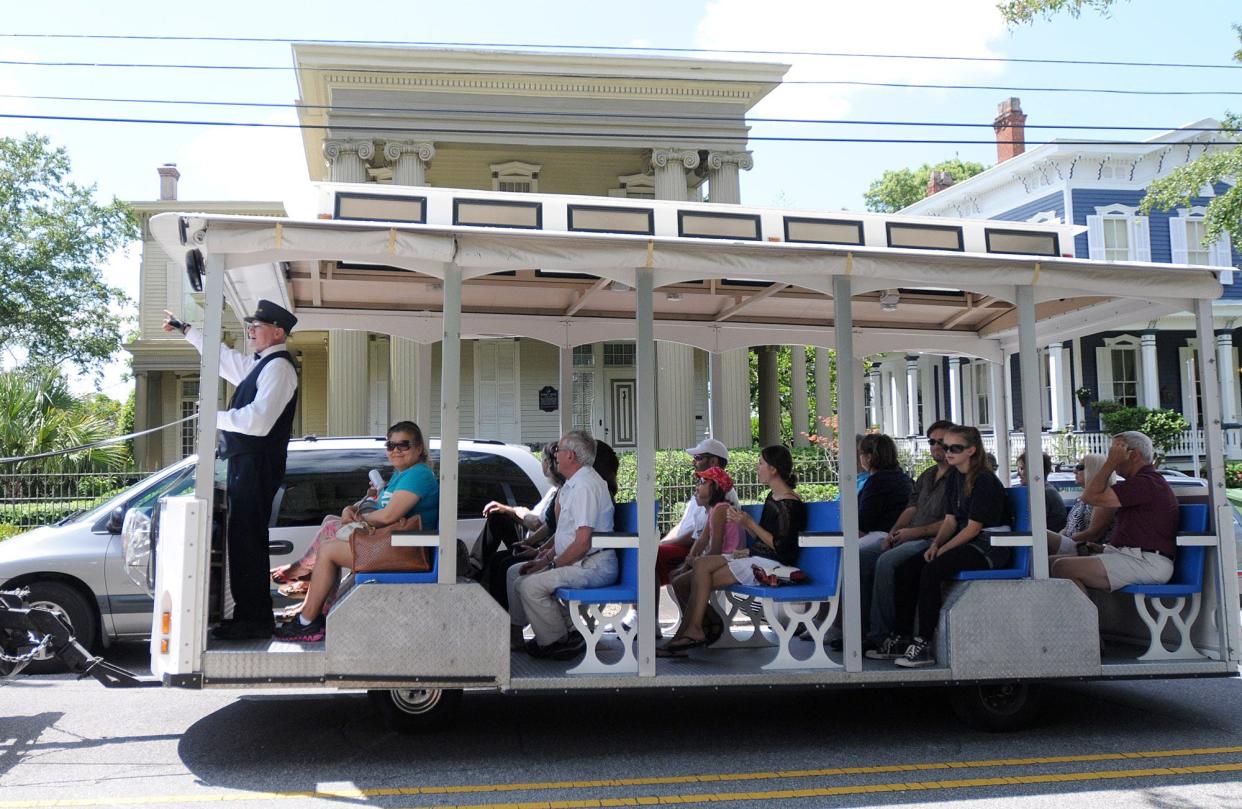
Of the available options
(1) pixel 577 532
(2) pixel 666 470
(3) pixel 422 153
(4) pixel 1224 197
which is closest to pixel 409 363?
(3) pixel 422 153

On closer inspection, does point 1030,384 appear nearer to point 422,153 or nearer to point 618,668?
point 618,668

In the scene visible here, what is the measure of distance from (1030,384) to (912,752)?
225cm

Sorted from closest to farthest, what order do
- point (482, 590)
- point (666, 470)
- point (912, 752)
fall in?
point (482, 590) → point (912, 752) → point (666, 470)

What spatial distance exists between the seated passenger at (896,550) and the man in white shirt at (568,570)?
1.59 metres

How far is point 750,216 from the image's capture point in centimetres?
641

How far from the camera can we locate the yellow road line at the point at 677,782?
5062 mm

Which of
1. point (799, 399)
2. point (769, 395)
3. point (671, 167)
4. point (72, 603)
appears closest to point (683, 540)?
point (72, 603)

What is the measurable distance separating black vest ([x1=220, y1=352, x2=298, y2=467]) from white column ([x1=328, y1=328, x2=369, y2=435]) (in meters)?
13.9

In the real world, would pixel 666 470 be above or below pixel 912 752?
above

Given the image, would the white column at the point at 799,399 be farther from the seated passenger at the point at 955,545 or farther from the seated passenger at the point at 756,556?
the seated passenger at the point at 955,545

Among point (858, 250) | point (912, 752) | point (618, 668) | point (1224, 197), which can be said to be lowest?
point (912, 752)

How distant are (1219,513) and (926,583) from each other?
6.24ft

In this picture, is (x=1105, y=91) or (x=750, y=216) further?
(x=1105, y=91)

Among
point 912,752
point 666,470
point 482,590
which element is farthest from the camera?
point 666,470
